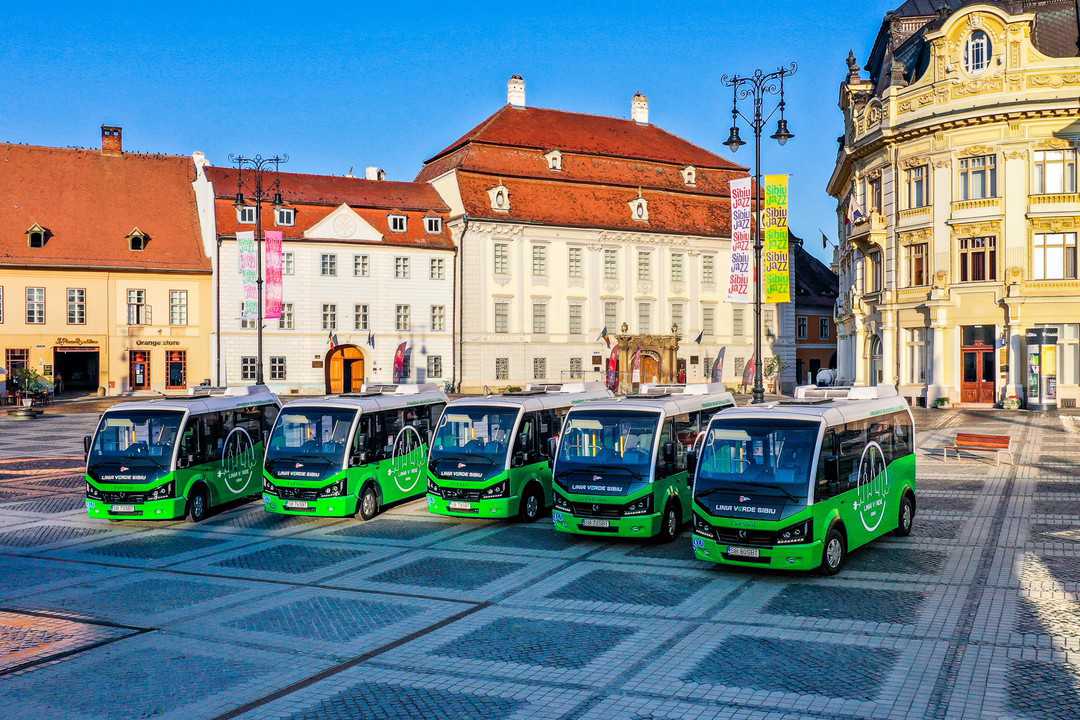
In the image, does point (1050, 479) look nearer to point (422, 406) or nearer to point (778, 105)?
point (778, 105)

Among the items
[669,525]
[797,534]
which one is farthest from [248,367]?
[797,534]

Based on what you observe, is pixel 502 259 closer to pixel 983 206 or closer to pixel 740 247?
pixel 983 206

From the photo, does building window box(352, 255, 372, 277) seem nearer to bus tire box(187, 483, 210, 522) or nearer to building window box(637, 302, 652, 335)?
building window box(637, 302, 652, 335)

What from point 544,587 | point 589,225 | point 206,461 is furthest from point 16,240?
point 544,587

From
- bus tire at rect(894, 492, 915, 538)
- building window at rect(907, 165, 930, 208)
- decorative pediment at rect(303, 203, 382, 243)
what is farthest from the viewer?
decorative pediment at rect(303, 203, 382, 243)

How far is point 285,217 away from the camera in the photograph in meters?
57.8

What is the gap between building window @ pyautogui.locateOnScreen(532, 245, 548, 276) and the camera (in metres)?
62.5

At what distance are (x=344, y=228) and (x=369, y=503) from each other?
41266 millimetres

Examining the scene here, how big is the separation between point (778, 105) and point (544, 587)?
60.8ft

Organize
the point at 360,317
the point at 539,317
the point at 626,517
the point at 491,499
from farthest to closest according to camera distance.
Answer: the point at 539,317 < the point at 360,317 < the point at 491,499 < the point at 626,517

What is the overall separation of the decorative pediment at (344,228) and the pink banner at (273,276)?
11663 mm

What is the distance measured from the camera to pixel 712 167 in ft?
229

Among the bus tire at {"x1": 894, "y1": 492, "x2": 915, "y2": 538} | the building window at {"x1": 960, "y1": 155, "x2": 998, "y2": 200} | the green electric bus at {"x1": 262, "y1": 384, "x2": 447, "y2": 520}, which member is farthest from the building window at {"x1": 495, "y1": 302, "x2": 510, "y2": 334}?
the bus tire at {"x1": 894, "y1": 492, "x2": 915, "y2": 538}

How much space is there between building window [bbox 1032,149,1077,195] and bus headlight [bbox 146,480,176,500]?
39.2 m
